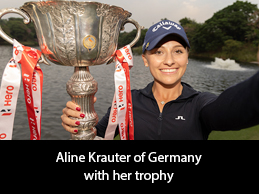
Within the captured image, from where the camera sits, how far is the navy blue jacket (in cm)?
121

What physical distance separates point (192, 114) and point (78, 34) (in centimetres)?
112

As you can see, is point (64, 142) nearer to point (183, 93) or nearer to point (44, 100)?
point (183, 93)

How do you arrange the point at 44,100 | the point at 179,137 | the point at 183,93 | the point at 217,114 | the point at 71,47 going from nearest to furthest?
the point at 217,114
the point at 71,47
the point at 179,137
the point at 183,93
the point at 44,100

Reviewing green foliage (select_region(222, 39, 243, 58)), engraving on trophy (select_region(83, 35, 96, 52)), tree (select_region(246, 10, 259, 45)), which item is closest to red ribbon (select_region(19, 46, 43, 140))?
engraving on trophy (select_region(83, 35, 96, 52))

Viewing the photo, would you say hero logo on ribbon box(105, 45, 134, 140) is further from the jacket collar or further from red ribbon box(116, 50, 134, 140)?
the jacket collar

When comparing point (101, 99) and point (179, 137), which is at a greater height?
point (179, 137)

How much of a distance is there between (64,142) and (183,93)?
43.0 inches

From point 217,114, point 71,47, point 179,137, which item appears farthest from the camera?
point 179,137

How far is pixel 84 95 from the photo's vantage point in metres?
1.67

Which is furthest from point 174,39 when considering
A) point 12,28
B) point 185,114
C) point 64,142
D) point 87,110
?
point 12,28

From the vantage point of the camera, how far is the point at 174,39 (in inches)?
67.5

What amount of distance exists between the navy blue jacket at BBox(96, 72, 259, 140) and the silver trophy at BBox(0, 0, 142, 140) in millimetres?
484

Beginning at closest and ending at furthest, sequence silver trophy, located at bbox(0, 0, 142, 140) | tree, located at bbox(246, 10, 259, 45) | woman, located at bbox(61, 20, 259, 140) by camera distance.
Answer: silver trophy, located at bbox(0, 0, 142, 140) → woman, located at bbox(61, 20, 259, 140) → tree, located at bbox(246, 10, 259, 45)

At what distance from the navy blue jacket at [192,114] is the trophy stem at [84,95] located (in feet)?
1.37
